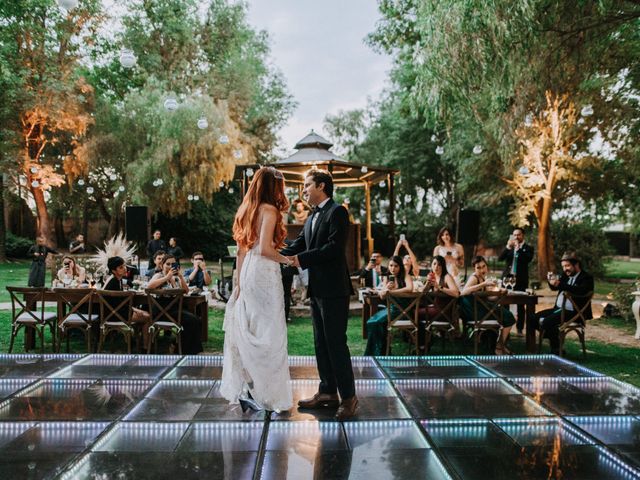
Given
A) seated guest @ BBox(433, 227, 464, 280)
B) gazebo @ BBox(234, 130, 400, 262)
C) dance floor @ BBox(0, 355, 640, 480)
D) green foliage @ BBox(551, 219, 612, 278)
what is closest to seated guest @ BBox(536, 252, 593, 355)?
dance floor @ BBox(0, 355, 640, 480)

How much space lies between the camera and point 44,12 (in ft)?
64.7

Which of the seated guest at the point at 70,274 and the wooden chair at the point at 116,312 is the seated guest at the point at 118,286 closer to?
the wooden chair at the point at 116,312

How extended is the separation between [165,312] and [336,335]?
9.87 feet

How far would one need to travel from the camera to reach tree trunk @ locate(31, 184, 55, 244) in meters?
20.9

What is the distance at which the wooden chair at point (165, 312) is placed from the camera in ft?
20.2

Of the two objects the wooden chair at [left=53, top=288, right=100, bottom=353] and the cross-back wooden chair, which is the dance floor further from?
the wooden chair at [left=53, top=288, right=100, bottom=353]

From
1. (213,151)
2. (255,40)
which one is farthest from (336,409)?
(255,40)

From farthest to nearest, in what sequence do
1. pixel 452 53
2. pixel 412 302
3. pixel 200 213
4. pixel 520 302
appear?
1. pixel 200 213
2. pixel 452 53
3. pixel 520 302
4. pixel 412 302

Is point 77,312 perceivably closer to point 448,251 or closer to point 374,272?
point 374,272

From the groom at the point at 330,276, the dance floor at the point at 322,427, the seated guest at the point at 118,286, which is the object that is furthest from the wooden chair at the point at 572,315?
the seated guest at the point at 118,286

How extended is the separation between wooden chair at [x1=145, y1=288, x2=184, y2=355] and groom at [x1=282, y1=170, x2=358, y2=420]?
2.77m

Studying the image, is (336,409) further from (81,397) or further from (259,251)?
(81,397)

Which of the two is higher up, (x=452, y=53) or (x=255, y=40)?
(x=255, y=40)

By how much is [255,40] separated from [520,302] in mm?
22036
